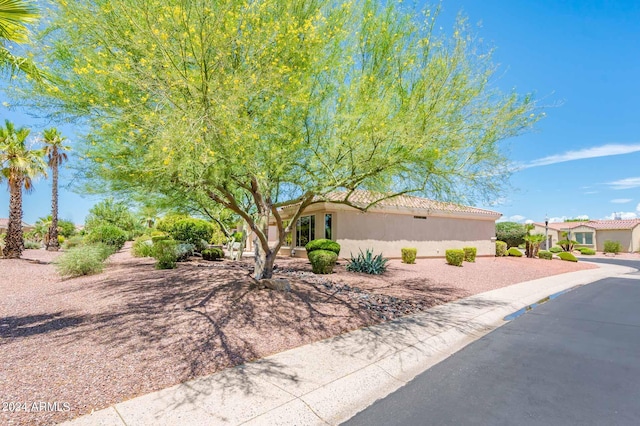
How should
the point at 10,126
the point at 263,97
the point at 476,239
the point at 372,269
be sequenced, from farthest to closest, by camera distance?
the point at 476,239
the point at 10,126
the point at 372,269
the point at 263,97

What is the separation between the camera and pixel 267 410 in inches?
143

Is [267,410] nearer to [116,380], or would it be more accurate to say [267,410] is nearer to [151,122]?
[116,380]

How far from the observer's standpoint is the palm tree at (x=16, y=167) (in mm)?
17984

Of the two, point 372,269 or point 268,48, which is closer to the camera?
point 268,48

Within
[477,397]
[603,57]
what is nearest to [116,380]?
[477,397]

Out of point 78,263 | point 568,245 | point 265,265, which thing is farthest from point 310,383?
point 568,245

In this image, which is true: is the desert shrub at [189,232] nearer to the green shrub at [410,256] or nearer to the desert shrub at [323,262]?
the desert shrub at [323,262]

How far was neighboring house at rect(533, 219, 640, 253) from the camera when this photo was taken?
1635 inches

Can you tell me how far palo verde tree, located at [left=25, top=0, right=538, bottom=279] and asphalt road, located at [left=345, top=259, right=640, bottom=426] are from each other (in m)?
3.60

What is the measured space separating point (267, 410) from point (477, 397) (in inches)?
105

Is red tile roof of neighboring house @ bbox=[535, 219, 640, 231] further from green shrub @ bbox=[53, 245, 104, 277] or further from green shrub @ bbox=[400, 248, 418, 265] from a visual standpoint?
green shrub @ bbox=[53, 245, 104, 277]

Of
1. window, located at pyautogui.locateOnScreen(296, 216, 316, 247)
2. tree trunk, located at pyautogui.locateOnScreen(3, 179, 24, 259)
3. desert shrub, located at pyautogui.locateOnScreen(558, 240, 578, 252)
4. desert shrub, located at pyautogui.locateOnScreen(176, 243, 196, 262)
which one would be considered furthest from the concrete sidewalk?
desert shrub, located at pyautogui.locateOnScreen(558, 240, 578, 252)

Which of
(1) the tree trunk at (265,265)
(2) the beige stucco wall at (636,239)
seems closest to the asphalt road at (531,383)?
(1) the tree trunk at (265,265)

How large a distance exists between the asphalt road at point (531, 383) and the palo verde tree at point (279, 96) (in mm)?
3598
